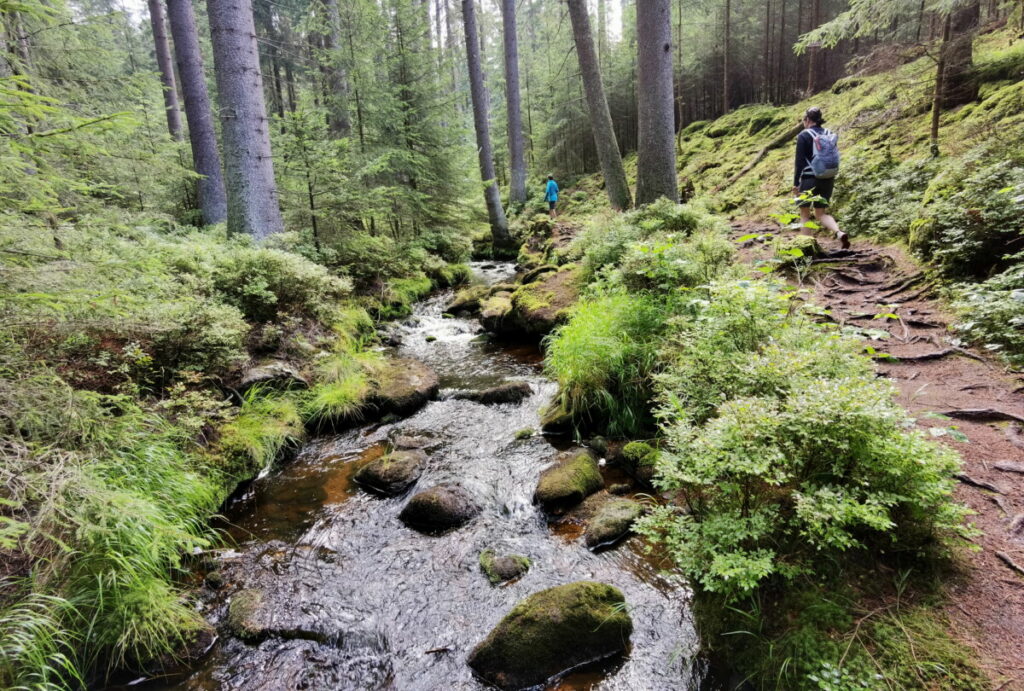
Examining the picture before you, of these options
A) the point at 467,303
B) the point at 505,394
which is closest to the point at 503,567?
the point at 505,394

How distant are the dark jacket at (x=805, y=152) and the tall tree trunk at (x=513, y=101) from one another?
15379 mm

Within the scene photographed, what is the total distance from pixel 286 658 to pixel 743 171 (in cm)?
1602

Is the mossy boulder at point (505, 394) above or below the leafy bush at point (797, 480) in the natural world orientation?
below

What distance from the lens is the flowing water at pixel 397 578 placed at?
292 cm

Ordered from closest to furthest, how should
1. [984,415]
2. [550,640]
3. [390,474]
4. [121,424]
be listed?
[550,640] < [984,415] < [121,424] < [390,474]

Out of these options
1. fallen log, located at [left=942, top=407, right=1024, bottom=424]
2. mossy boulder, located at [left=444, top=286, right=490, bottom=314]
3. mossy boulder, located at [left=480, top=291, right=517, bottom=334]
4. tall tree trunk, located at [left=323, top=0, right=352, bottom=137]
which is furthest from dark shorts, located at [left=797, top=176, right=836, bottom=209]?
tall tree trunk, located at [left=323, top=0, right=352, bottom=137]

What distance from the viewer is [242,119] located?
7.69m

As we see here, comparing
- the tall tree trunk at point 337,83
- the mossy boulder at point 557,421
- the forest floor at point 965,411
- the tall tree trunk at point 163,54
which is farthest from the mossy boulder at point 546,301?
the tall tree trunk at point 163,54

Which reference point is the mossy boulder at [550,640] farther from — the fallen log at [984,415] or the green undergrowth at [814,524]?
the fallen log at [984,415]

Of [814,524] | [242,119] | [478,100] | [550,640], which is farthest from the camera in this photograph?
[478,100]

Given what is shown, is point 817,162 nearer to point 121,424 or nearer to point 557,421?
point 557,421

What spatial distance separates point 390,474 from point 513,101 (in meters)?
19.5

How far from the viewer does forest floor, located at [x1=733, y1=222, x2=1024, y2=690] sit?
2182 mm

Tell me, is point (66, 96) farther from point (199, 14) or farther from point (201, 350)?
point (199, 14)
